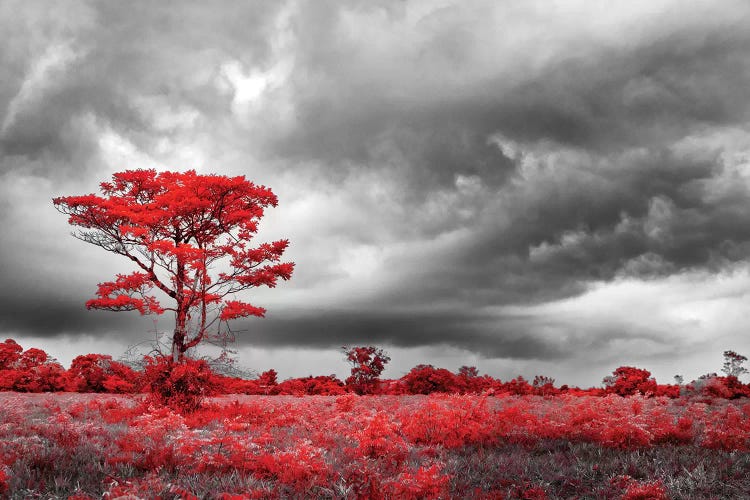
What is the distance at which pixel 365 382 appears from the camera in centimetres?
2542

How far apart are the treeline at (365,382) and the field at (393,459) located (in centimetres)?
1131

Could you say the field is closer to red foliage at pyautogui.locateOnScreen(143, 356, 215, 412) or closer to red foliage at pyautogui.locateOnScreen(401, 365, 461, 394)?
red foliage at pyautogui.locateOnScreen(143, 356, 215, 412)

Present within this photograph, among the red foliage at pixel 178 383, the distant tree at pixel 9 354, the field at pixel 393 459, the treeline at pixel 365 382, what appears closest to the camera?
the field at pixel 393 459

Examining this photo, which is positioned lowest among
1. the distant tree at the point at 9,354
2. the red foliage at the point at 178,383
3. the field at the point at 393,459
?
the field at the point at 393,459

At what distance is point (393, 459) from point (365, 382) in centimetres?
1737

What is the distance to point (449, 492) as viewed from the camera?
6668mm

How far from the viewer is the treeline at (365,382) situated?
22250 mm

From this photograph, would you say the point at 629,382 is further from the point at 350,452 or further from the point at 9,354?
the point at 9,354

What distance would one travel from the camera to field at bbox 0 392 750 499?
21.0 ft

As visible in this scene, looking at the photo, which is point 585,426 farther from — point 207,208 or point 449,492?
point 207,208

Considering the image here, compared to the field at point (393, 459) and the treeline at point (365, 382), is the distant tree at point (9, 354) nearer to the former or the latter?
the treeline at point (365, 382)

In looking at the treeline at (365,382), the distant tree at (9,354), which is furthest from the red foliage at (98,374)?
the distant tree at (9,354)

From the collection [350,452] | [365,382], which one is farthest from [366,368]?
[350,452]

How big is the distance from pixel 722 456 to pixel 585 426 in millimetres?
2585
